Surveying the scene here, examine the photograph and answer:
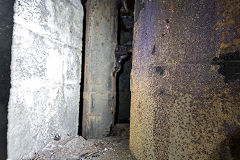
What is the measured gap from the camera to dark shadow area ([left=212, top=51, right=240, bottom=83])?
2.96ft

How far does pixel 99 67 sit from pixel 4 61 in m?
1.39

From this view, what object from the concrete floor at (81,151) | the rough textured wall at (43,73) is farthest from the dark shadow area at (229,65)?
the rough textured wall at (43,73)

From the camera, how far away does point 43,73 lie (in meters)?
1.62

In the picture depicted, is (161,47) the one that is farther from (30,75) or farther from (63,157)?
(63,157)

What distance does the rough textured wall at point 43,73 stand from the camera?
1.31 m

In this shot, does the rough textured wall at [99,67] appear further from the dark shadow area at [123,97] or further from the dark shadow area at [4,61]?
the dark shadow area at [4,61]

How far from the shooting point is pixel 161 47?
3.88 ft

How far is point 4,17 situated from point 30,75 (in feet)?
1.56

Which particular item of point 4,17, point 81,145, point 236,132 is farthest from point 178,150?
point 4,17

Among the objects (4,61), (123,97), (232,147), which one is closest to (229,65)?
(232,147)

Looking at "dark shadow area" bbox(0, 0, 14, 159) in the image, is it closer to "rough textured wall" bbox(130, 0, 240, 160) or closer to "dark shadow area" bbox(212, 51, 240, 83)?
"rough textured wall" bbox(130, 0, 240, 160)

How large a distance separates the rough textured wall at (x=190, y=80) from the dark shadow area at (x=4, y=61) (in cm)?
101

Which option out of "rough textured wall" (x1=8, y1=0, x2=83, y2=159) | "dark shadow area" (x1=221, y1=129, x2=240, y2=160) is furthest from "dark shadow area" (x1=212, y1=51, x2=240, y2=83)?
"rough textured wall" (x1=8, y1=0, x2=83, y2=159)

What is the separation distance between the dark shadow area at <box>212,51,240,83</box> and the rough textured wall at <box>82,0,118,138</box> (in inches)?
70.7
